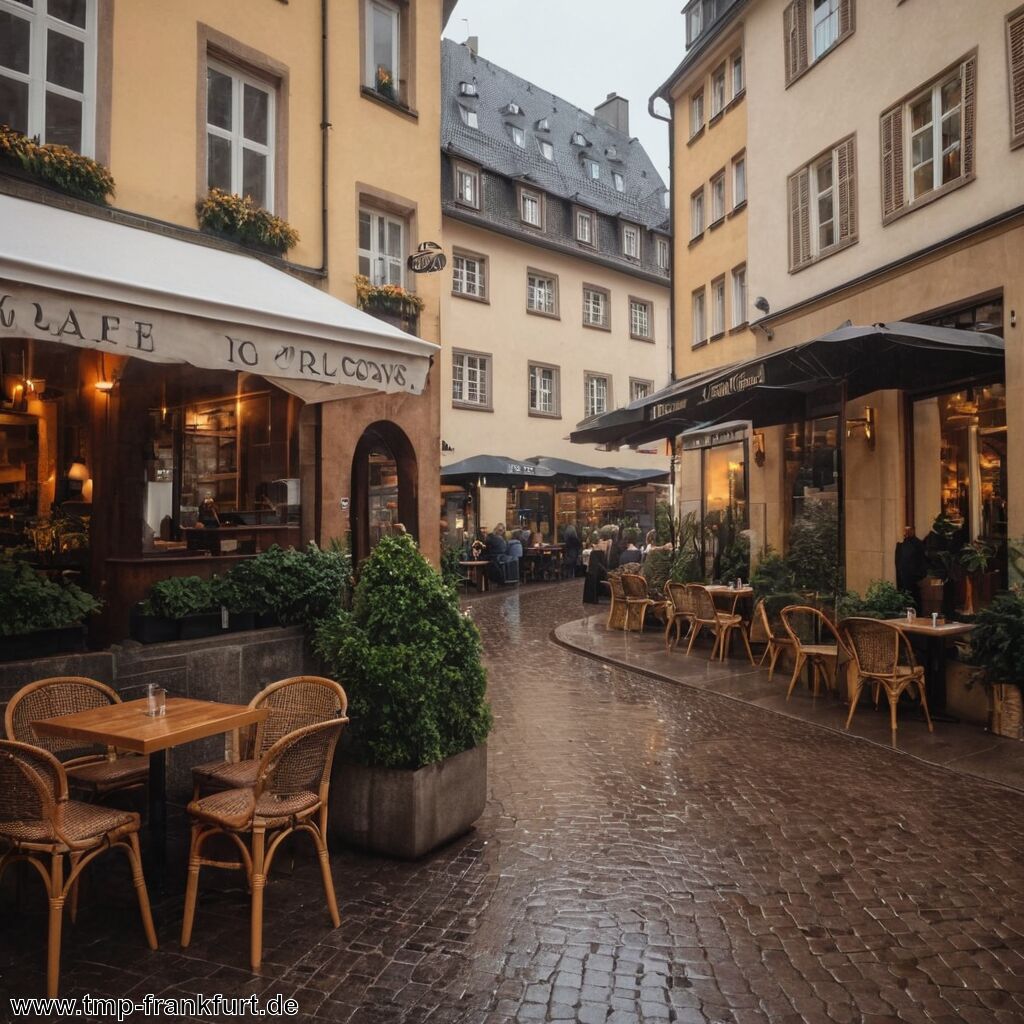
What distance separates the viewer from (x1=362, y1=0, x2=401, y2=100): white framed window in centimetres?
1283

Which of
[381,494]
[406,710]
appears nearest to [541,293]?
[381,494]

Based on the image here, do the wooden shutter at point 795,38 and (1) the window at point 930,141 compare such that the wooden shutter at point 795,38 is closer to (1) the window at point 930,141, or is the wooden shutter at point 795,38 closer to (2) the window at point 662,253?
(1) the window at point 930,141

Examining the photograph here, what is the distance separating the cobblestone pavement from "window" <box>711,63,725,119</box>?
1601cm

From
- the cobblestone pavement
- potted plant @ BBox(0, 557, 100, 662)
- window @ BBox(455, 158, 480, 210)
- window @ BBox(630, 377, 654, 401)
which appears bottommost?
the cobblestone pavement

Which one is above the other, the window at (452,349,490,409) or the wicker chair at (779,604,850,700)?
the window at (452,349,490,409)

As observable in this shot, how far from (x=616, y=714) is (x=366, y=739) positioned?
3.93 meters

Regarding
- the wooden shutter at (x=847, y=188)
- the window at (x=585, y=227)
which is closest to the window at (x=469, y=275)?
the window at (x=585, y=227)

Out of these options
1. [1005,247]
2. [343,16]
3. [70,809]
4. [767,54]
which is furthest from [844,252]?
[70,809]

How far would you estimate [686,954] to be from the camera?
3.64 meters

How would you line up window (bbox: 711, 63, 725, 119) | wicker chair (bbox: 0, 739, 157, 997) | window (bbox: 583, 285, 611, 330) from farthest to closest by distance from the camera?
window (bbox: 583, 285, 611, 330) < window (bbox: 711, 63, 725, 119) < wicker chair (bbox: 0, 739, 157, 997)

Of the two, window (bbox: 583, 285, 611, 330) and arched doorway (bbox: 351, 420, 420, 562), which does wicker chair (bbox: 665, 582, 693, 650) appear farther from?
window (bbox: 583, 285, 611, 330)

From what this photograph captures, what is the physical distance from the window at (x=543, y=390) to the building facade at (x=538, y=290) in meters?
0.05

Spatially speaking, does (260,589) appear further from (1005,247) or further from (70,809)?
(1005,247)

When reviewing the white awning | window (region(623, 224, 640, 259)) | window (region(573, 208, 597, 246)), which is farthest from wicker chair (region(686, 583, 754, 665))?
window (region(623, 224, 640, 259))
